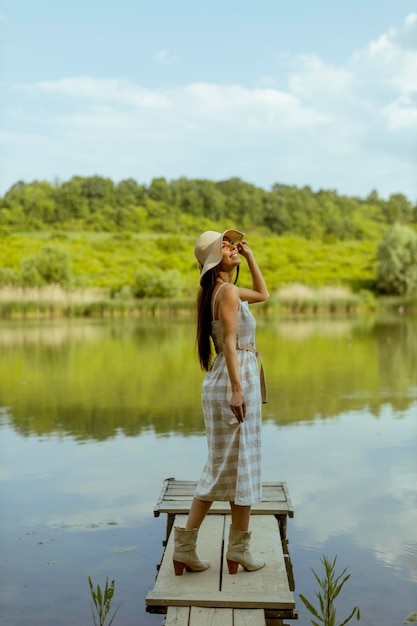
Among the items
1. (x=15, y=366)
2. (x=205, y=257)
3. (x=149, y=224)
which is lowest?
(x=15, y=366)

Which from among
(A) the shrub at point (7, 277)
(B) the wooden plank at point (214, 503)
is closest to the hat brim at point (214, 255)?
(B) the wooden plank at point (214, 503)

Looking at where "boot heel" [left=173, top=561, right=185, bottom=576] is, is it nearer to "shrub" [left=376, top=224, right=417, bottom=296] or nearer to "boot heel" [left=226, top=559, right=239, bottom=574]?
"boot heel" [left=226, top=559, right=239, bottom=574]

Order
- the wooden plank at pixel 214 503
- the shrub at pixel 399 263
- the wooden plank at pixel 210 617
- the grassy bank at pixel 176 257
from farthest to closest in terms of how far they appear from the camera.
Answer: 1. the grassy bank at pixel 176 257
2. the shrub at pixel 399 263
3. the wooden plank at pixel 214 503
4. the wooden plank at pixel 210 617

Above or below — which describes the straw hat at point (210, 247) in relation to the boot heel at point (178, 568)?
above

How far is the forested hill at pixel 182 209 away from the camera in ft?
195

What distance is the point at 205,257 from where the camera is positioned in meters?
3.39

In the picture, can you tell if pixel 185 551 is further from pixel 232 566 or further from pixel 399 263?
pixel 399 263

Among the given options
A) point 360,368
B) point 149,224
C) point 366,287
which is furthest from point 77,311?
point 149,224

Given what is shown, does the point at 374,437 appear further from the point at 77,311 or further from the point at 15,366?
the point at 77,311

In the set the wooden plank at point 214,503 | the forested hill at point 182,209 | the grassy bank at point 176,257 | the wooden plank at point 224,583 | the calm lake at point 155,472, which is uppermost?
the forested hill at point 182,209

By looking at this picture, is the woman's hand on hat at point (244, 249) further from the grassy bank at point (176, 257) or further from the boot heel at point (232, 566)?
the grassy bank at point (176, 257)

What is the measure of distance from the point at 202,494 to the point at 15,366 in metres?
9.37

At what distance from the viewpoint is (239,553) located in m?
3.15

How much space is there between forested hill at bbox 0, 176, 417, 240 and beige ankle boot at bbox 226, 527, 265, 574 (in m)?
55.4
